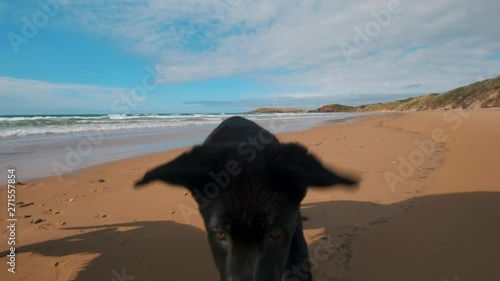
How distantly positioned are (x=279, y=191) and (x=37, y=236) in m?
4.05

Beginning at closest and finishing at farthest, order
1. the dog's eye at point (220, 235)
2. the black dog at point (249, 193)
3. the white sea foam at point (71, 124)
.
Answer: the black dog at point (249, 193) < the dog's eye at point (220, 235) < the white sea foam at point (71, 124)

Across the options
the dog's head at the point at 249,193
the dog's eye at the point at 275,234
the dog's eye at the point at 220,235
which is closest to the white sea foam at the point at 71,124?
the dog's head at the point at 249,193

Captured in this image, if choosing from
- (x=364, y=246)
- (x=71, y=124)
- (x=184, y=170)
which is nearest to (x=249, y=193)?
(x=184, y=170)

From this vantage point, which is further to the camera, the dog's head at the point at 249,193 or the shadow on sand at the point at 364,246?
the shadow on sand at the point at 364,246

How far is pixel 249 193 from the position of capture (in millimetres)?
2355

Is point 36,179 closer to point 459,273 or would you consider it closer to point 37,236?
point 37,236

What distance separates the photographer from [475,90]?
6044cm

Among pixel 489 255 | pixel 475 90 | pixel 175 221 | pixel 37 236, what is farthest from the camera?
pixel 475 90

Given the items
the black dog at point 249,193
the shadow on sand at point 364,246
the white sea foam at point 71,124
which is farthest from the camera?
the white sea foam at point 71,124

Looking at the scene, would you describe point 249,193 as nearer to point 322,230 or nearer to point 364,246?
point 364,246

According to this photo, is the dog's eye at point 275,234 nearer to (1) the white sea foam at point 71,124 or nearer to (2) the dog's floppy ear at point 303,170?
(2) the dog's floppy ear at point 303,170

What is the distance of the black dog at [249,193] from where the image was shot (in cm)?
225

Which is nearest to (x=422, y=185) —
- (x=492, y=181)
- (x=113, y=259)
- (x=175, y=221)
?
(x=492, y=181)

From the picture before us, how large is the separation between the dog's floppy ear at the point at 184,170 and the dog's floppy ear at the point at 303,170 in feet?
2.10
